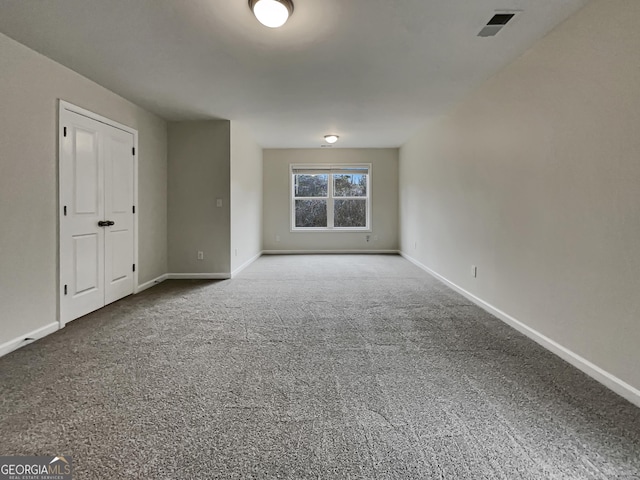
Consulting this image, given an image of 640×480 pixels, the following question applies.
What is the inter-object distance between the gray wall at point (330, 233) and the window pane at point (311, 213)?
0.74 feet

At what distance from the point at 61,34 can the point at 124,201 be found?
182 cm

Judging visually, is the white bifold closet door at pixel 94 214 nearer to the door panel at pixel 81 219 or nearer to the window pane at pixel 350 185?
the door panel at pixel 81 219

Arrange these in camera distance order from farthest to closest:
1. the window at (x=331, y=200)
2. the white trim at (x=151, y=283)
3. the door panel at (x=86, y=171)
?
the window at (x=331, y=200) → the white trim at (x=151, y=283) → the door panel at (x=86, y=171)

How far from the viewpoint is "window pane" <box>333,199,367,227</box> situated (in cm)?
743

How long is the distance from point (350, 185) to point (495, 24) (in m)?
5.22

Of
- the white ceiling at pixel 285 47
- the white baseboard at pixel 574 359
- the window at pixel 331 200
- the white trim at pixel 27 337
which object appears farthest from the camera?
the window at pixel 331 200

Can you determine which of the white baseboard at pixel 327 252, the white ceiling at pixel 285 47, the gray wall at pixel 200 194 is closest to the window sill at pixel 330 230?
the white baseboard at pixel 327 252

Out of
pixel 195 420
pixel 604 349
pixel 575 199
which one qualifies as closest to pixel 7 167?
pixel 195 420

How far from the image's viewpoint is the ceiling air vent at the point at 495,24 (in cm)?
Answer: 212

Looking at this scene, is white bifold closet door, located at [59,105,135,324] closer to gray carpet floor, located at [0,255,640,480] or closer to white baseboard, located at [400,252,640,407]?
gray carpet floor, located at [0,255,640,480]

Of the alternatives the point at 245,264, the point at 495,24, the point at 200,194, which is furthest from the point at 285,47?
the point at 245,264

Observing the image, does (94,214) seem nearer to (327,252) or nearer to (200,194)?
(200,194)

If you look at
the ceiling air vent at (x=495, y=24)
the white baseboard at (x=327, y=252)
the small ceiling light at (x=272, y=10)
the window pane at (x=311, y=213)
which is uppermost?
the ceiling air vent at (x=495, y=24)

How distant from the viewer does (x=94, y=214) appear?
327 centimetres
